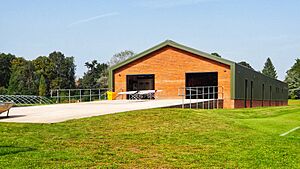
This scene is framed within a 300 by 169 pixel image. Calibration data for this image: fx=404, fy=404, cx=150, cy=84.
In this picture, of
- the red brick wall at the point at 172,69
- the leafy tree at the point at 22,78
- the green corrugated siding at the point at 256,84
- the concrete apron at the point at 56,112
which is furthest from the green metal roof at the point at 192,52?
the leafy tree at the point at 22,78

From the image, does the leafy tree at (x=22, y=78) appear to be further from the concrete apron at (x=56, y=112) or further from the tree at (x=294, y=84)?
the tree at (x=294, y=84)

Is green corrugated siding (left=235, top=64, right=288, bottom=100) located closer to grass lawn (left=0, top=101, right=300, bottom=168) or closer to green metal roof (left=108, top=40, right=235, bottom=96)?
green metal roof (left=108, top=40, right=235, bottom=96)

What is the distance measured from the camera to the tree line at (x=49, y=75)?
216 feet

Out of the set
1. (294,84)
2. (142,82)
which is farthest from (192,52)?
(294,84)

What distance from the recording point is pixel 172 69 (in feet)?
110

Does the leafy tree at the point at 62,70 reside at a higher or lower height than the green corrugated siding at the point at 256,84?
higher

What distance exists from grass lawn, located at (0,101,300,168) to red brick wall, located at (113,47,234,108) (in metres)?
17.8

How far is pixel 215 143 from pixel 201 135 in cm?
132

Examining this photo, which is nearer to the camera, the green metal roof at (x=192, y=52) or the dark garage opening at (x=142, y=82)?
the green metal roof at (x=192, y=52)

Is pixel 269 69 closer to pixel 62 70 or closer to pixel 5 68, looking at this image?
pixel 62 70

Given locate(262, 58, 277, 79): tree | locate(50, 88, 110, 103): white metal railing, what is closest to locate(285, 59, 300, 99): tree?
locate(262, 58, 277, 79): tree

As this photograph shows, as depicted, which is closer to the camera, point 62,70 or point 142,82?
point 142,82

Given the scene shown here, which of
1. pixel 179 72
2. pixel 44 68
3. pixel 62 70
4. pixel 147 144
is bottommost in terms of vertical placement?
pixel 147 144

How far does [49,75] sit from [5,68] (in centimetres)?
1043
